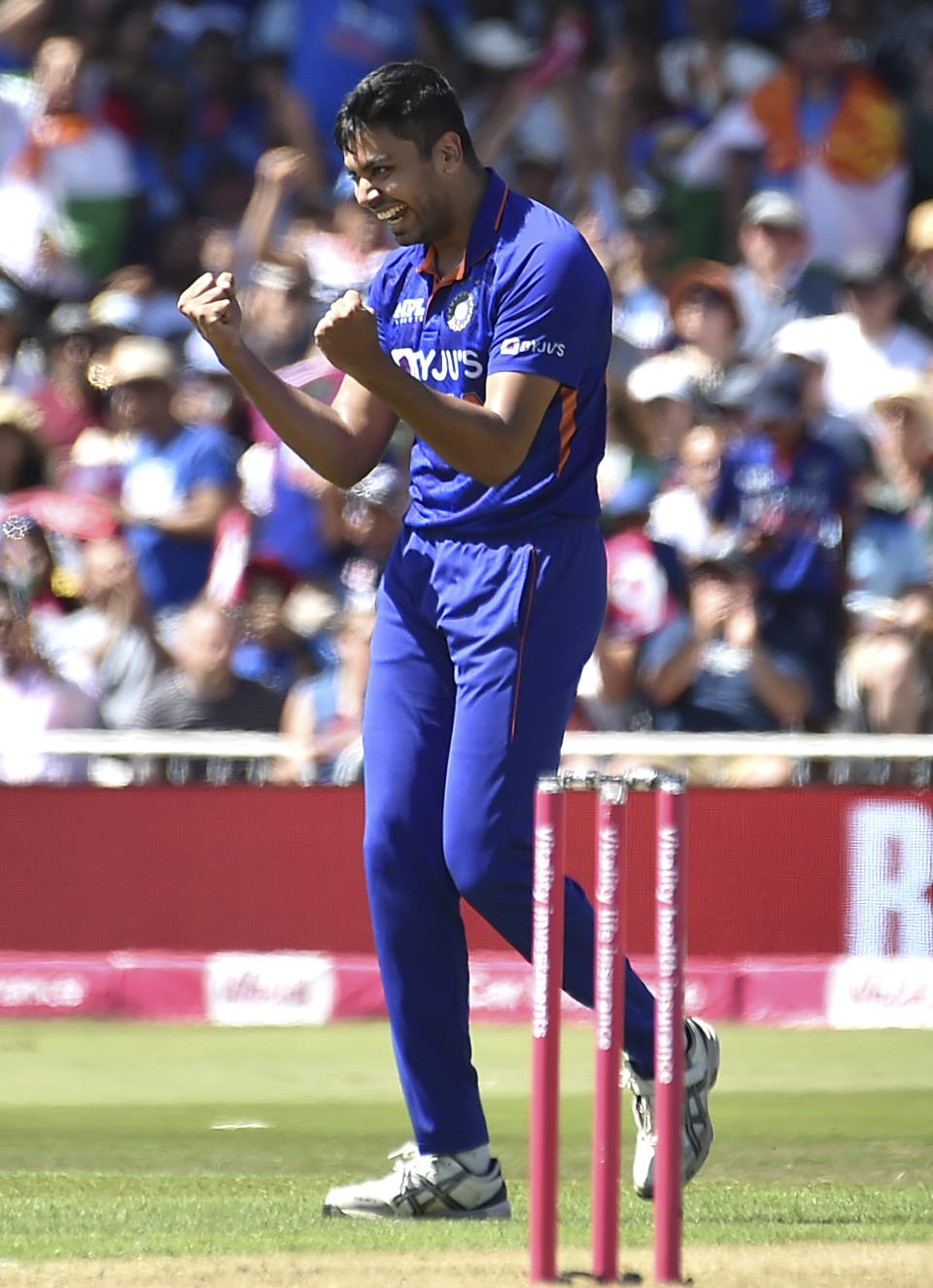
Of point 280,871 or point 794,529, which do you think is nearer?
point 280,871

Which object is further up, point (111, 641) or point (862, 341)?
point (862, 341)

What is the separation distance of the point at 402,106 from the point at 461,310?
443mm

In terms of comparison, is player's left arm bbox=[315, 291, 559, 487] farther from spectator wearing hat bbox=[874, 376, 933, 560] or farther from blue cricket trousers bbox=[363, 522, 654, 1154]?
spectator wearing hat bbox=[874, 376, 933, 560]

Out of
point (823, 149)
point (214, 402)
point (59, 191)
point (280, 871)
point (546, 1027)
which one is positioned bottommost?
point (280, 871)

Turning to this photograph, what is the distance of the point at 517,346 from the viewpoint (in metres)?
4.69

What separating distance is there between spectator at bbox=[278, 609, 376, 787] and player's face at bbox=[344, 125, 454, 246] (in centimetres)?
425

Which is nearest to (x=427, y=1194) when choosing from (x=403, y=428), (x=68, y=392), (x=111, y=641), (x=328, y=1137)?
(x=328, y=1137)

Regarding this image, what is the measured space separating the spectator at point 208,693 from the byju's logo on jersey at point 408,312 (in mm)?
4481

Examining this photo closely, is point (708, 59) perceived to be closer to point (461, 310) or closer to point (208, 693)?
point (208, 693)

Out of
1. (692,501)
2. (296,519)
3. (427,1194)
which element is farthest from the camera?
(296,519)

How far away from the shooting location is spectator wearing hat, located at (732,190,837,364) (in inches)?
439

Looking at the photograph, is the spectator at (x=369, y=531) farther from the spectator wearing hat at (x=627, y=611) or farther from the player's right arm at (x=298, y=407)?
the player's right arm at (x=298, y=407)

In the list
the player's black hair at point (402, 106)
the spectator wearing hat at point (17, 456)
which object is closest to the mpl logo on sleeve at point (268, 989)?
the spectator wearing hat at point (17, 456)

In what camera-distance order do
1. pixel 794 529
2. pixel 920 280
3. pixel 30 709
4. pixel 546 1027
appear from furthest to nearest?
pixel 920 280, pixel 794 529, pixel 30 709, pixel 546 1027
